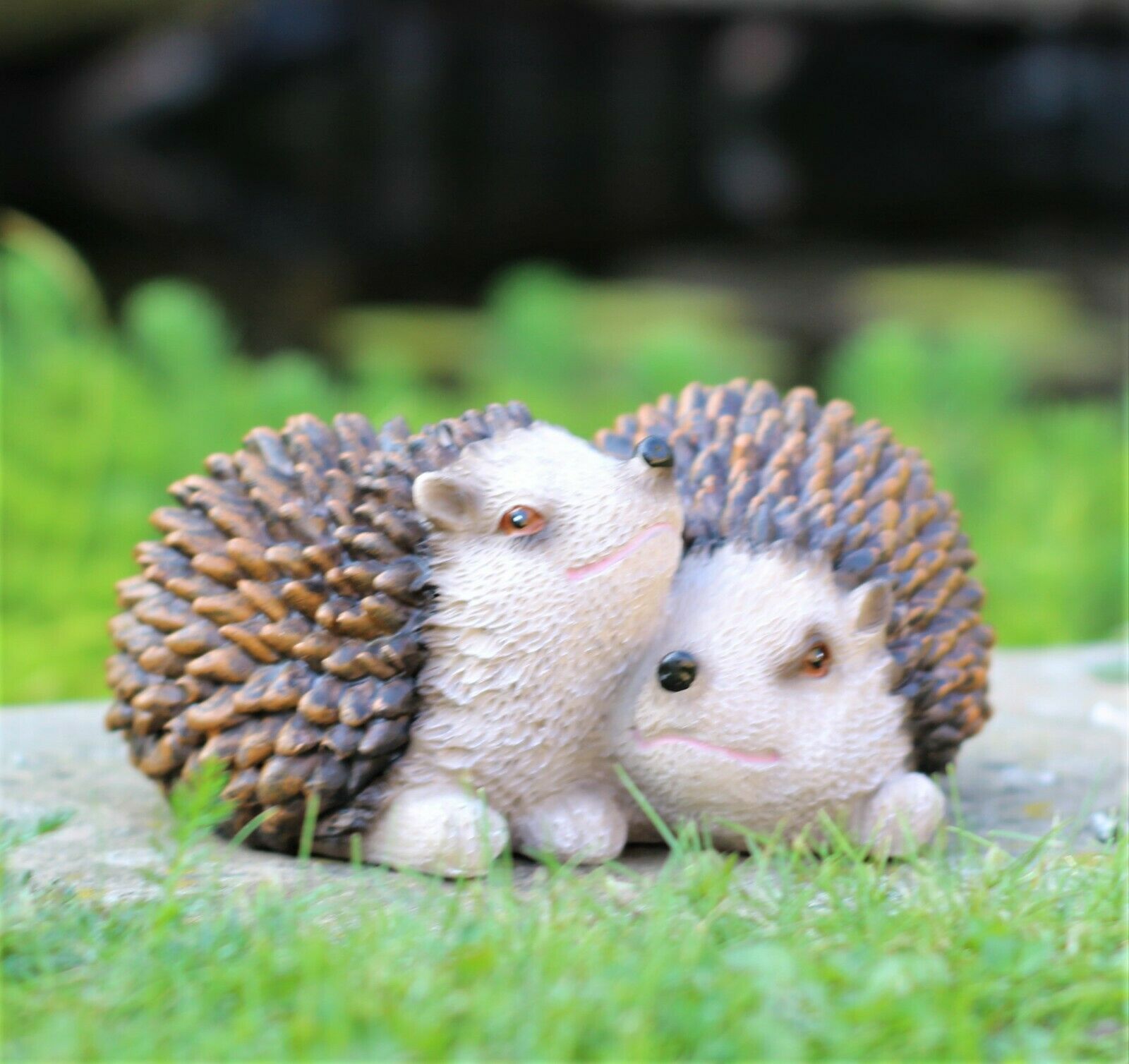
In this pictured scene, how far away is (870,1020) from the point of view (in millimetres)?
1971

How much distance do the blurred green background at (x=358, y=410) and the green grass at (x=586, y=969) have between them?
2779mm

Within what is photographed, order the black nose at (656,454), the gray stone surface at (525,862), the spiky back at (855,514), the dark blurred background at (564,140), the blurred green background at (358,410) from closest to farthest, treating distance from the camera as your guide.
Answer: the black nose at (656,454), the gray stone surface at (525,862), the spiky back at (855,514), the blurred green background at (358,410), the dark blurred background at (564,140)

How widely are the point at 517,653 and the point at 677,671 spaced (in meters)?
0.27

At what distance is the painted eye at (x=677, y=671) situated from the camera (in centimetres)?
256

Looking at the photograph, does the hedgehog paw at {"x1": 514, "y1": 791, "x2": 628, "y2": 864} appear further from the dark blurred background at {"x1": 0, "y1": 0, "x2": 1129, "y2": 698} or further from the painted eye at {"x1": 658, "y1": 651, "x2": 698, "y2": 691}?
the dark blurred background at {"x1": 0, "y1": 0, "x2": 1129, "y2": 698}

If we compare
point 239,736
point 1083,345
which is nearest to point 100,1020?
point 239,736

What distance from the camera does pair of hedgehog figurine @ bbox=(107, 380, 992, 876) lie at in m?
2.55

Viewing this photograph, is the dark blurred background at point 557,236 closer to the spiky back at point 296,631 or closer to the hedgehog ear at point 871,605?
the spiky back at point 296,631

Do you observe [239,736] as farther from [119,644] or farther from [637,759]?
[637,759]

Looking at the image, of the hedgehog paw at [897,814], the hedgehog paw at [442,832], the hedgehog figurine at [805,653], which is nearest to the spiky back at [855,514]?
the hedgehog figurine at [805,653]

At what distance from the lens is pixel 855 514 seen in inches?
110

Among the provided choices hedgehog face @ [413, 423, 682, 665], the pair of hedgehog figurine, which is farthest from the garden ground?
hedgehog face @ [413, 423, 682, 665]

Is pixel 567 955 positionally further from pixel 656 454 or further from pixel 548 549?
pixel 656 454

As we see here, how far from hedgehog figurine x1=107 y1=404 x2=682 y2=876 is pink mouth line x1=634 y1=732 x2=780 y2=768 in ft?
0.38
